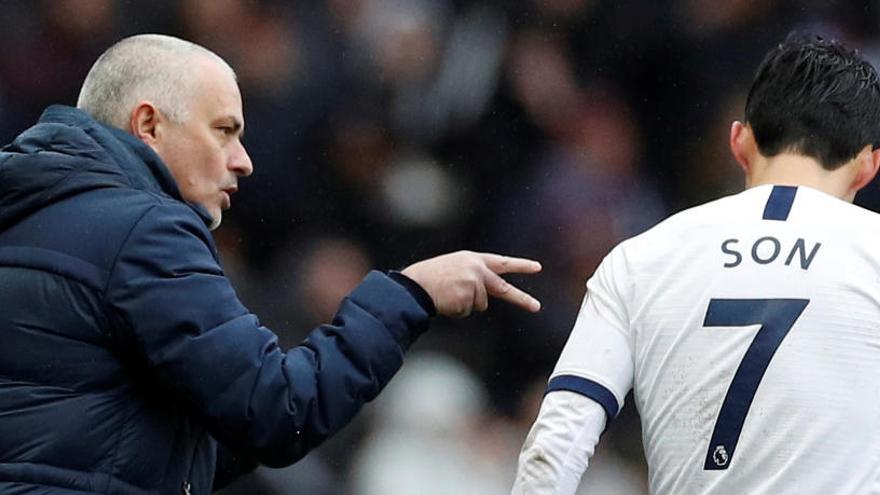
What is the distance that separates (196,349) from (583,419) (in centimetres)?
60

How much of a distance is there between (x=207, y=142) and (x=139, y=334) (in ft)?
1.43

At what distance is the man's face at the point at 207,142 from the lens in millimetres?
2555

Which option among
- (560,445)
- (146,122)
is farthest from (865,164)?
(146,122)

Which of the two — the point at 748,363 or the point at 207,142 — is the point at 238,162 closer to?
the point at 207,142

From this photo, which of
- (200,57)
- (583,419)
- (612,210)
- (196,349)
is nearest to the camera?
(196,349)

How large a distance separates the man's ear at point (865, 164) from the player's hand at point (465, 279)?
531 millimetres

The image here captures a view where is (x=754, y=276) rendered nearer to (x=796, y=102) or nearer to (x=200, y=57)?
(x=796, y=102)

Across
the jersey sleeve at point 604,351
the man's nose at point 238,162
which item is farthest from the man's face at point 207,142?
the jersey sleeve at point 604,351

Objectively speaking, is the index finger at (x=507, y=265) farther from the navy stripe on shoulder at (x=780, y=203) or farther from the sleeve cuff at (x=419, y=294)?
the navy stripe on shoulder at (x=780, y=203)

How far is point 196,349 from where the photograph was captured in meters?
2.24

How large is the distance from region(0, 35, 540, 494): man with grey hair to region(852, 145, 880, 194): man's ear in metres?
0.55

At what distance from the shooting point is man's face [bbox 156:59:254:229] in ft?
8.38

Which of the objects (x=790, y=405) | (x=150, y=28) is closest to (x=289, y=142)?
(x=150, y=28)

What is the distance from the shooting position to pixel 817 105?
2.50m
